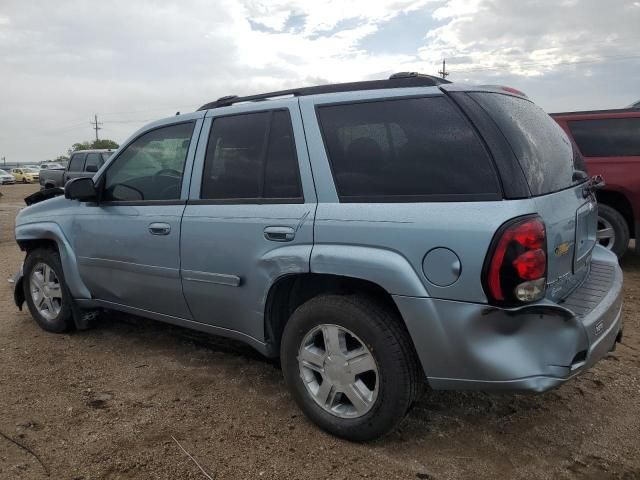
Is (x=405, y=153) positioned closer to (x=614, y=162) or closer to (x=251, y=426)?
(x=251, y=426)

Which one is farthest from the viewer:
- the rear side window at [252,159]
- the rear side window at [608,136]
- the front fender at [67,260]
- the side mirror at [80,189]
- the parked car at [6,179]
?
the parked car at [6,179]

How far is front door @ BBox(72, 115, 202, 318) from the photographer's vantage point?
3533 mm

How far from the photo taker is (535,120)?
2.85m

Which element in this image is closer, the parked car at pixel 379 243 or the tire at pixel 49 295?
the parked car at pixel 379 243

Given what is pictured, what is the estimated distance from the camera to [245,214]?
3.10 metres

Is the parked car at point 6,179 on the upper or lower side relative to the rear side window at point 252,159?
lower

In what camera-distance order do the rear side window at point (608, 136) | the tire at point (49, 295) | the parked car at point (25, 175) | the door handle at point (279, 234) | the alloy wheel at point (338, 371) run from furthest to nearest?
the parked car at point (25, 175), the rear side window at point (608, 136), the tire at point (49, 295), the door handle at point (279, 234), the alloy wheel at point (338, 371)

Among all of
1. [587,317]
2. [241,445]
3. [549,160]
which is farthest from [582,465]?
[241,445]

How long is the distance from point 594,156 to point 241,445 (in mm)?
5790

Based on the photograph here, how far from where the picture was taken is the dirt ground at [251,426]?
2611mm

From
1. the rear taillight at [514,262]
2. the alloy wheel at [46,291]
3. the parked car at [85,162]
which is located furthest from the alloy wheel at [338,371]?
the parked car at [85,162]

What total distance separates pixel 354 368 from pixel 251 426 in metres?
0.76

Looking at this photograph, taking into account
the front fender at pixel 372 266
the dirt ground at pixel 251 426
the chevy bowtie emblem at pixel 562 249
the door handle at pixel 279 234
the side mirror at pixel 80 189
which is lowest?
the dirt ground at pixel 251 426

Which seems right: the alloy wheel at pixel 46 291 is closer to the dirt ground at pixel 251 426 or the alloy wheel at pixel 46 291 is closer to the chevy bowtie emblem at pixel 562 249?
the dirt ground at pixel 251 426
